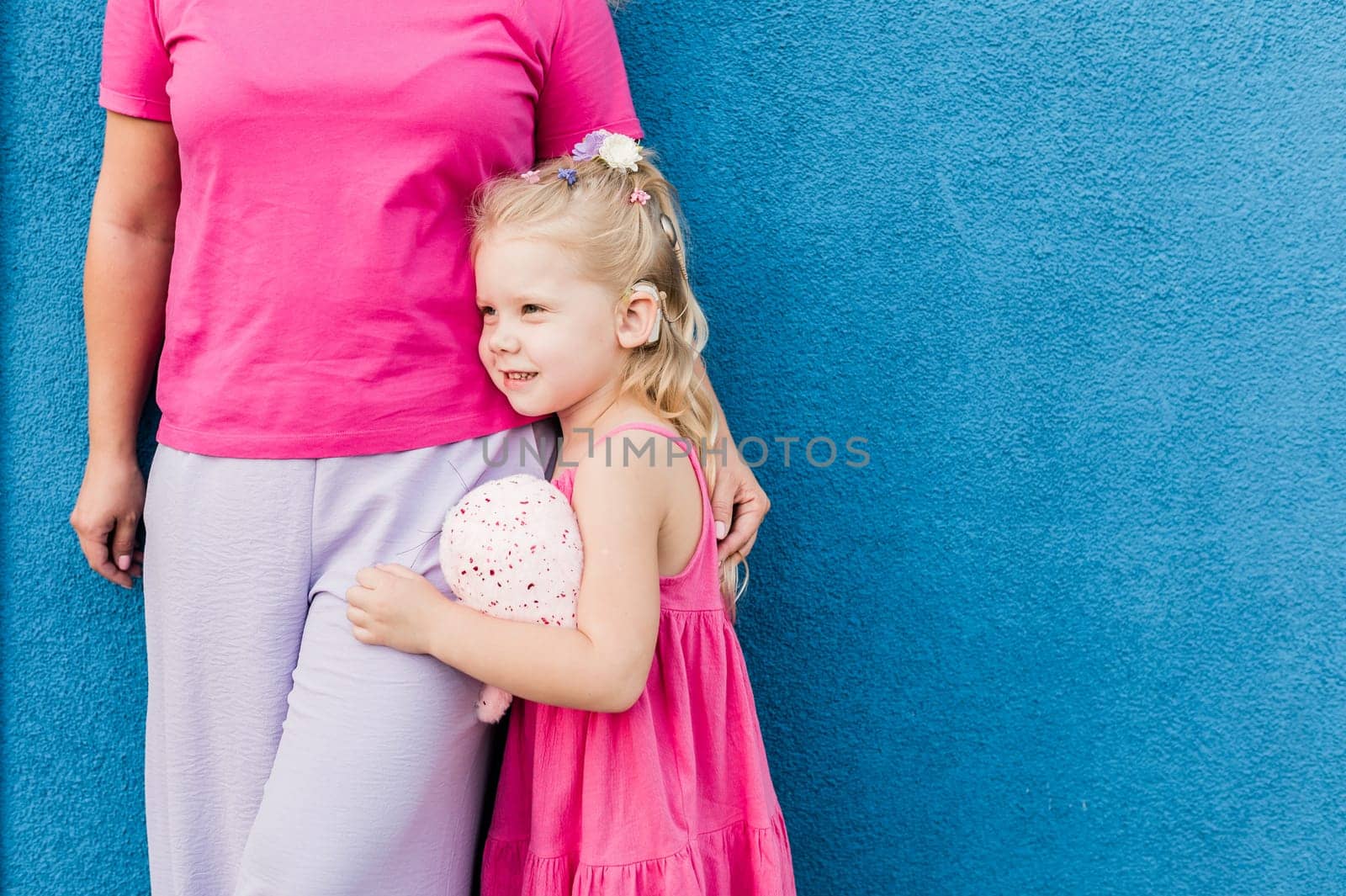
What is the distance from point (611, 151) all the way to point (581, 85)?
0.10 metres

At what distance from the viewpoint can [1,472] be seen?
136cm

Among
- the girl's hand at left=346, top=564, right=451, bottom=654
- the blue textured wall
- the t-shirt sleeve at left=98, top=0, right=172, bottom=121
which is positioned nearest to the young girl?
the girl's hand at left=346, top=564, right=451, bottom=654

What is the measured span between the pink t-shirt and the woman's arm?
9 cm

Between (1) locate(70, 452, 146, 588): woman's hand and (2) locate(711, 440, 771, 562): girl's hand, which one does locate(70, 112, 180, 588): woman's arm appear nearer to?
(1) locate(70, 452, 146, 588): woman's hand

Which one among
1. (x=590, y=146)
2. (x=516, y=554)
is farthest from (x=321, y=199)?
(x=516, y=554)

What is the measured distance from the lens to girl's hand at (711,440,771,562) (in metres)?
1.23

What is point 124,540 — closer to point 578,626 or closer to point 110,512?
point 110,512

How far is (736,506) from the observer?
1.27 meters

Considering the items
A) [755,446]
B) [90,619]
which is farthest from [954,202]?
[90,619]

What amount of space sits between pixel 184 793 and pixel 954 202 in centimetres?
125

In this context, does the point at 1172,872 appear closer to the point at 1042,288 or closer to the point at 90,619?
the point at 1042,288

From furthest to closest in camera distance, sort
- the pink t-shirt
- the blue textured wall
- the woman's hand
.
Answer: the blue textured wall → the woman's hand → the pink t-shirt

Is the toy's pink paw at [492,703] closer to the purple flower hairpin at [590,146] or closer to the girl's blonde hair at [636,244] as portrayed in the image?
the girl's blonde hair at [636,244]

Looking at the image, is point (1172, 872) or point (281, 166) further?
point (1172, 872)
